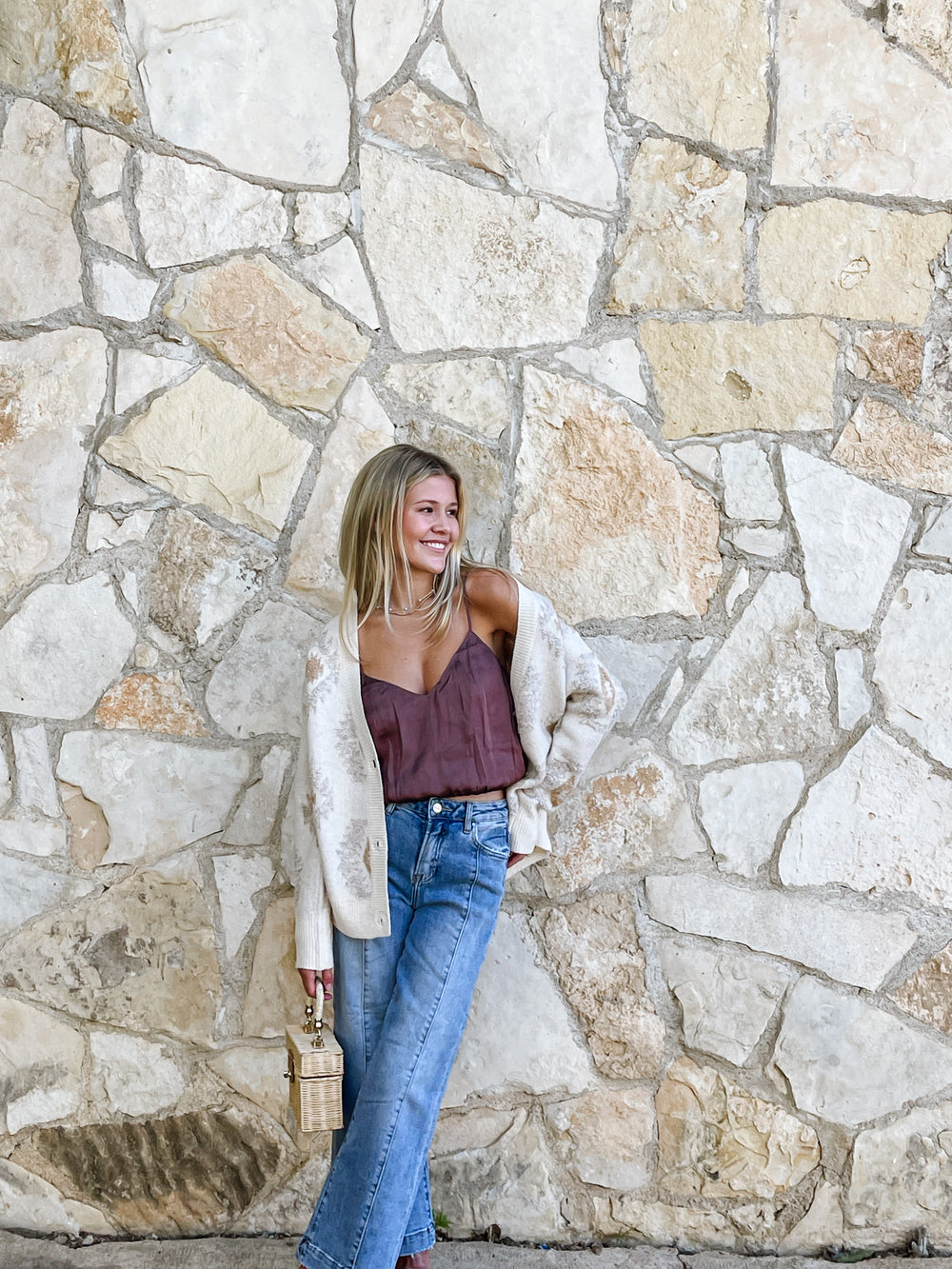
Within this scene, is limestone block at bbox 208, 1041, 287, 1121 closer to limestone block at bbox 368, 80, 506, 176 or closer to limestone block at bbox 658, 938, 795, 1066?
limestone block at bbox 658, 938, 795, 1066

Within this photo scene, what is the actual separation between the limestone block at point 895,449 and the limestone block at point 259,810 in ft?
4.76

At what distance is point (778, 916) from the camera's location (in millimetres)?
2340

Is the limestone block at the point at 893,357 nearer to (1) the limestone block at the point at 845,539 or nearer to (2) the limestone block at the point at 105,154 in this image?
(1) the limestone block at the point at 845,539

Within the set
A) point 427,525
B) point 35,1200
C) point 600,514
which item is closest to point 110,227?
point 427,525

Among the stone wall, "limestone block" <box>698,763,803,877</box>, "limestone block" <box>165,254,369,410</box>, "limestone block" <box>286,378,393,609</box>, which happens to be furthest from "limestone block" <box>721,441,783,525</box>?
"limestone block" <box>165,254,369,410</box>

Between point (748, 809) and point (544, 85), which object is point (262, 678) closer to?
point (748, 809)

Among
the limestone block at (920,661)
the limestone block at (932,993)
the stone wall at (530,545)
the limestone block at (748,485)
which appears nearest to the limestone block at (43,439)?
the stone wall at (530,545)

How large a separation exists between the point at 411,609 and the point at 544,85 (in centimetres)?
124

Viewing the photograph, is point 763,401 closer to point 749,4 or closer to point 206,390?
point 749,4

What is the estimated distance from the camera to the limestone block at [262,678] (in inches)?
95.6

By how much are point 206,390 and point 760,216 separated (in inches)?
51.5

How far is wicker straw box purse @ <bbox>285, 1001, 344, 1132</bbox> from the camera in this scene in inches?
76.2

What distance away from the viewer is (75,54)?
2395mm

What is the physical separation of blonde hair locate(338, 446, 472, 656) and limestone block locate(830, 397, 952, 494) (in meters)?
0.90
